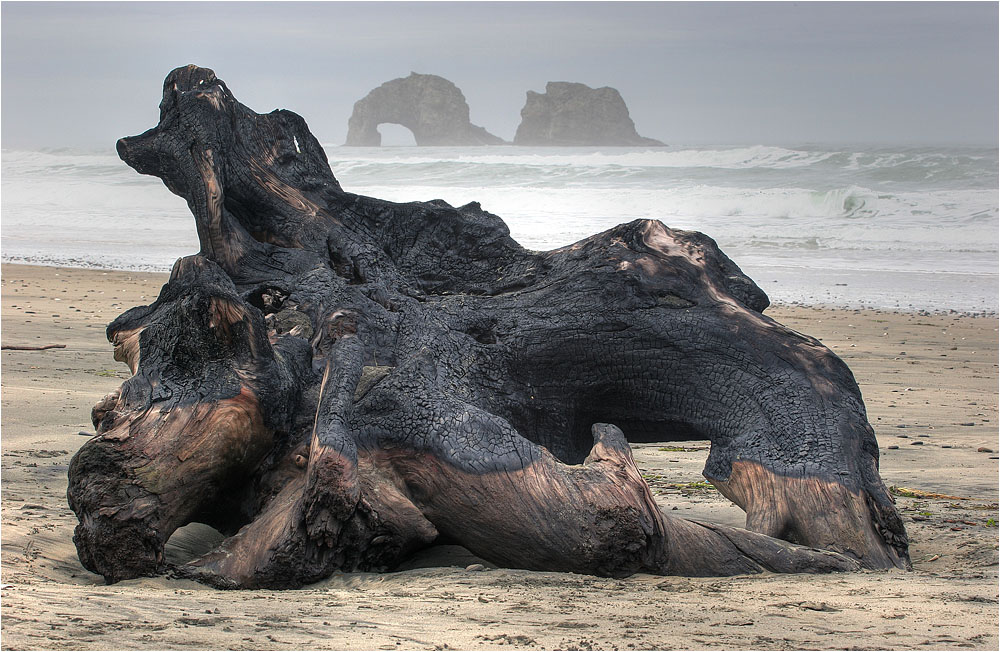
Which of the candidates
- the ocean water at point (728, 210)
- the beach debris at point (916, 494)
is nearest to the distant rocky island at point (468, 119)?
the ocean water at point (728, 210)

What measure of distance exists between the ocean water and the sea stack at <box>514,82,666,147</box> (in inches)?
1636

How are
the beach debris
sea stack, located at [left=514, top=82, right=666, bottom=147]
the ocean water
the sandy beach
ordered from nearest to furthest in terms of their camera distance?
the sandy beach, the beach debris, the ocean water, sea stack, located at [left=514, top=82, right=666, bottom=147]

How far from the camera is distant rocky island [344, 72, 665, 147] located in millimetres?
81875

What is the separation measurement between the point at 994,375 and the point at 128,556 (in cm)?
794

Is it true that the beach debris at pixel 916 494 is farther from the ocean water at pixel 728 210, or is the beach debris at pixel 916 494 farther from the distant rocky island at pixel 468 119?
the distant rocky island at pixel 468 119

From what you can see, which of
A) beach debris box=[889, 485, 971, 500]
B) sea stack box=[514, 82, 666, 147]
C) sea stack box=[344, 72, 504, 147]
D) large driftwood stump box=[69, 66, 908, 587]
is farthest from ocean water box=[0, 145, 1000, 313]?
sea stack box=[344, 72, 504, 147]

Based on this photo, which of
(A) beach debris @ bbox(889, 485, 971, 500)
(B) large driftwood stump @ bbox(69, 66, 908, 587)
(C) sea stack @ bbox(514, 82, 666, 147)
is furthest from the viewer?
(C) sea stack @ bbox(514, 82, 666, 147)

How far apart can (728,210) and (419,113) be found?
208 ft

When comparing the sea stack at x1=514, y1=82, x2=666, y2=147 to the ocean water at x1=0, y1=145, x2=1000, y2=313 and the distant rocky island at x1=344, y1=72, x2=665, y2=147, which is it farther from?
the ocean water at x1=0, y1=145, x2=1000, y2=313

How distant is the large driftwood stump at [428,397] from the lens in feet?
10.6

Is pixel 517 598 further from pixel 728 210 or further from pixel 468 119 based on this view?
pixel 468 119

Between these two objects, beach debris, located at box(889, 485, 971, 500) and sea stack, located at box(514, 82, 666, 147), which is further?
sea stack, located at box(514, 82, 666, 147)

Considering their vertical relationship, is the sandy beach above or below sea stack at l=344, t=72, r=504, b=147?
below

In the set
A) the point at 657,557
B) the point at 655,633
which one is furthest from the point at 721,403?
the point at 655,633
